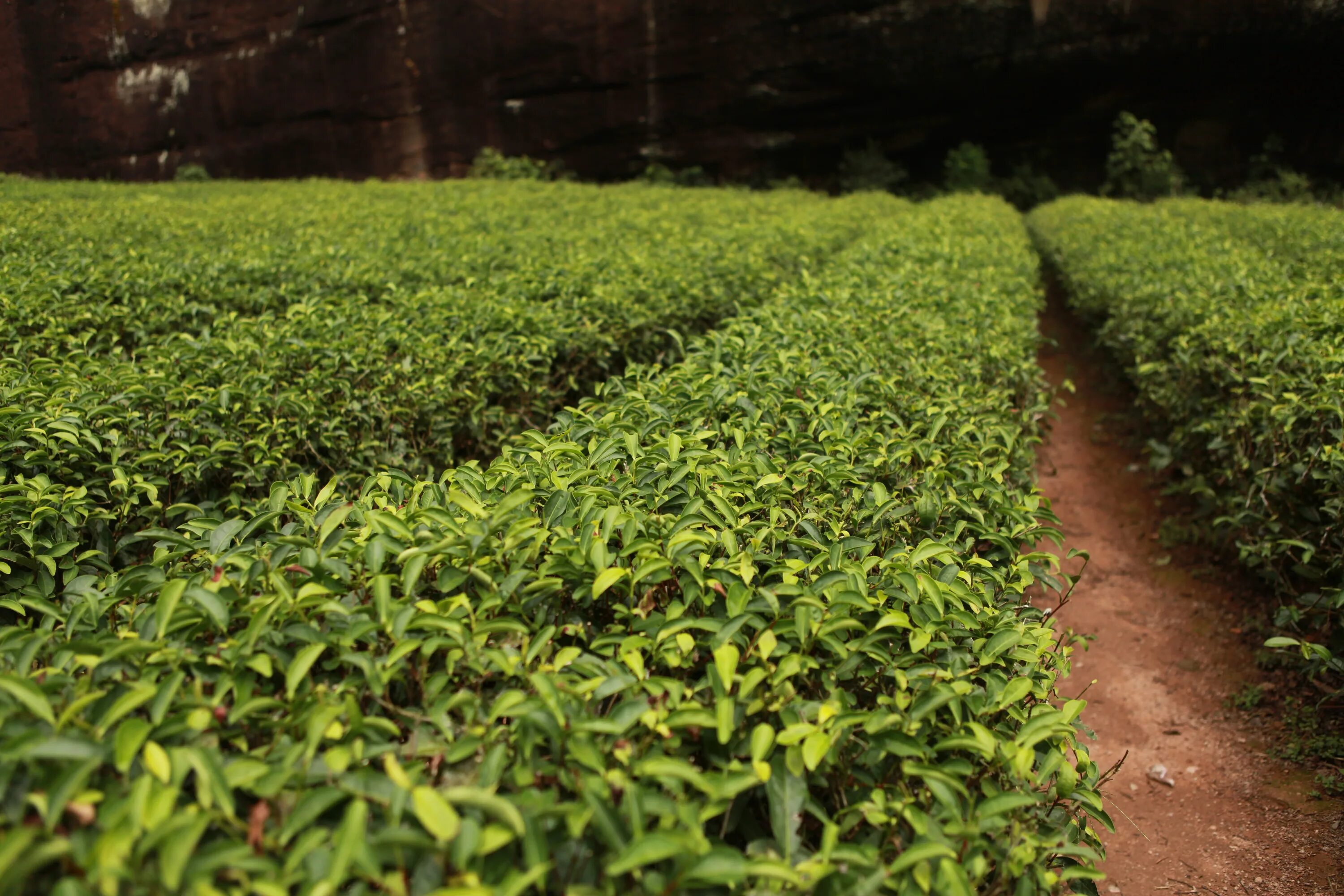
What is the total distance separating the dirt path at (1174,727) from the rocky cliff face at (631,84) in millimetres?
14996

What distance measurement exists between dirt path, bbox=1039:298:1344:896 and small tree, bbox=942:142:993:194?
15.1 metres

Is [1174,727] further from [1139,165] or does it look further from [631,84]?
[631,84]

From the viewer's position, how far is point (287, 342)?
3641 millimetres

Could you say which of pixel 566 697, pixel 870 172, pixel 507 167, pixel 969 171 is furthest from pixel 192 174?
pixel 566 697

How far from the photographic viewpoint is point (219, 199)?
36.0 feet

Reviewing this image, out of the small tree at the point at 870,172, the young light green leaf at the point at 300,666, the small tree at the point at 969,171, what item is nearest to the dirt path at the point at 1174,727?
the young light green leaf at the point at 300,666

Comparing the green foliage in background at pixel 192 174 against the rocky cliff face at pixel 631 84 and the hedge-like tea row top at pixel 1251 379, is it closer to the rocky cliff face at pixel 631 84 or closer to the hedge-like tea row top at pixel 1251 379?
the rocky cliff face at pixel 631 84

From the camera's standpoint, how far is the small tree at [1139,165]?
17.1 m

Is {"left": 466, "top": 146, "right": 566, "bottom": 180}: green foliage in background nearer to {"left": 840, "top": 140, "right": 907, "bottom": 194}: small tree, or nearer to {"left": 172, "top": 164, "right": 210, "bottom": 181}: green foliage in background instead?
{"left": 172, "top": 164, "right": 210, "bottom": 181}: green foliage in background

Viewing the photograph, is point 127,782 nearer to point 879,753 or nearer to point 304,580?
point 304,580

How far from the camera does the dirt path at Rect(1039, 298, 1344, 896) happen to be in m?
2.56

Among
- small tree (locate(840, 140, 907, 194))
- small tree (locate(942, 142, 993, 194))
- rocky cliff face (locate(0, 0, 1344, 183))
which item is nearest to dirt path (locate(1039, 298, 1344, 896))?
rocky cliff face (locate(0, 0, 1344, 183))

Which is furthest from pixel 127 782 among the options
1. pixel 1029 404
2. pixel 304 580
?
pixel 1029 404

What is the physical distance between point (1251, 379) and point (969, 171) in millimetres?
16958
